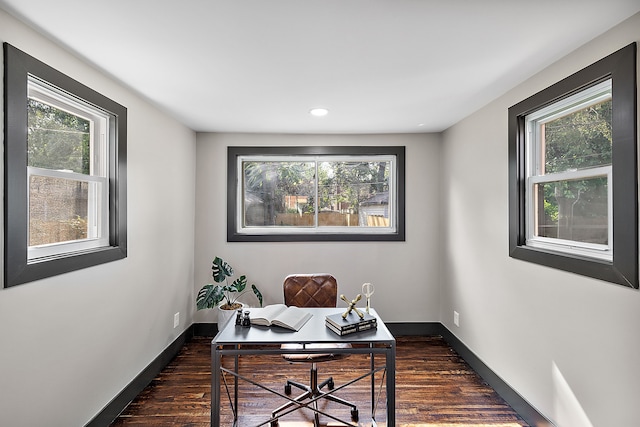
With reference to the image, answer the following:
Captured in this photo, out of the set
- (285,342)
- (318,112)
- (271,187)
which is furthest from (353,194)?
(285,342)

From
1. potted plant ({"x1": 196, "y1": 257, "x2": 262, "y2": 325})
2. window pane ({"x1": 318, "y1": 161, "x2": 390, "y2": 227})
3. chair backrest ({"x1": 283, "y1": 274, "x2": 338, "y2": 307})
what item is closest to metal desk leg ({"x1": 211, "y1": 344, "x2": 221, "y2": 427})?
chair backrest ({"x1": 283, "y1": 274, "x2": 338, "y2": 307})

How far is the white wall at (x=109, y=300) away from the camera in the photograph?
1783 mm

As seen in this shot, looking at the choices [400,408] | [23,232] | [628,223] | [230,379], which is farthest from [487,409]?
[23,232]

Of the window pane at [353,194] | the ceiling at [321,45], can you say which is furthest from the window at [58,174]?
the window pane at [353,194]

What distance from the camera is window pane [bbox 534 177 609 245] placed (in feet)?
Result: 6.69

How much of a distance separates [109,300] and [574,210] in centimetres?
300

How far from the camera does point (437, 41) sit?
1944 millimetres

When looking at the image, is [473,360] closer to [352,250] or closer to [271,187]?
[352,250]

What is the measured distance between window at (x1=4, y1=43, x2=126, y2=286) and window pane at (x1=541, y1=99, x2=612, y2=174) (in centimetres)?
291

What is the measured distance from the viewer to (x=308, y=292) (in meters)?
3.06

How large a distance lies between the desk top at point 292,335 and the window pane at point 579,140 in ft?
4.89

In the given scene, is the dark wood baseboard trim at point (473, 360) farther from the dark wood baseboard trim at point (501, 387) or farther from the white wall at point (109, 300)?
the white wall at point (109, 300)

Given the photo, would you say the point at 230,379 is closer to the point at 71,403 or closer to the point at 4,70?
the point at 71,403

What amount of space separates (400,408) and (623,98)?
2.32 m
